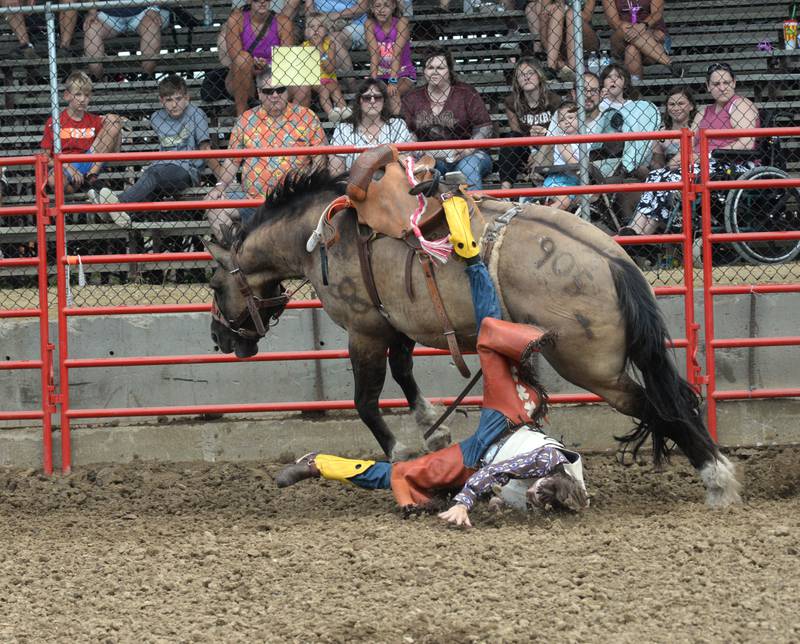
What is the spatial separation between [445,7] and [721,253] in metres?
4.46

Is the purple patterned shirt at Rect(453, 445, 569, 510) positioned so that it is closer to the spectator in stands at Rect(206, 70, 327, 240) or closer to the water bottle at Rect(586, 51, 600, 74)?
the spectator in stands at Rect(206, 70, 327, 240)

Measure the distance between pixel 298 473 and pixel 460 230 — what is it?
54.5 inches

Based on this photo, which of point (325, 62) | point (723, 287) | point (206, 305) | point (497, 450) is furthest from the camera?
point (325, 62)

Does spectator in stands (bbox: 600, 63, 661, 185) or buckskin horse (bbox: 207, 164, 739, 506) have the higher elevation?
spectator in stands (bbox: 600, 63, 661, 185)

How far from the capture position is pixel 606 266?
518cm

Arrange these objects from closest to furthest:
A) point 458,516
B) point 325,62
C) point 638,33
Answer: point 458,516, point 325,62, point 638,33

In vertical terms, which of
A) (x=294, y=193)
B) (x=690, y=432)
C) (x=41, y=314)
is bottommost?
(x=690, y=432)

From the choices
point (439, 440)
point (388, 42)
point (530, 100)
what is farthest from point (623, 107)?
point (439, 440)

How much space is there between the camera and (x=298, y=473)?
5.48 meters

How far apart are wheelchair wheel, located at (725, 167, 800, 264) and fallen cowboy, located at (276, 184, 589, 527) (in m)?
3.15

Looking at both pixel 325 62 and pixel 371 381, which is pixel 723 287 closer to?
pixel 371 381

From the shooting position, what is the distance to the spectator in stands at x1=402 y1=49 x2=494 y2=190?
8.84 m

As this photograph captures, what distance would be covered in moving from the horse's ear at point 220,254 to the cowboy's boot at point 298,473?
1.28 m

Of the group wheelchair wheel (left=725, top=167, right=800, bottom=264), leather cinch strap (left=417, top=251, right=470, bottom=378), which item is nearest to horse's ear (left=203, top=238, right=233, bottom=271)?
leather cinch strap (left=417, top=251, right=470, bottom=378)
